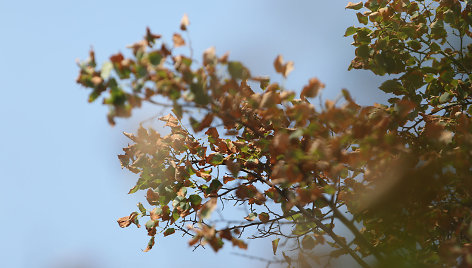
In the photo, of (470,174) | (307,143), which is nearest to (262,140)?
(307,143)

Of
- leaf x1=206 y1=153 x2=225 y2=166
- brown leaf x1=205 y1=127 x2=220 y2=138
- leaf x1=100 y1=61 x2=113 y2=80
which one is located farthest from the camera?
brown leaf x1=205 y1=127 x2=220 y2=138

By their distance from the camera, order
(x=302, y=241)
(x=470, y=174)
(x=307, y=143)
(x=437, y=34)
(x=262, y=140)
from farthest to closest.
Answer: (x=437, y=34) → (x=302, y=241) → (x=307, y=143) → (x=262, y=140) → (x=470, y=174)

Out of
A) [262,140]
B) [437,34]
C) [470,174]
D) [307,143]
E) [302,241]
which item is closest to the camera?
[470,174]

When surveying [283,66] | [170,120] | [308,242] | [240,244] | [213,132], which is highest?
[170,120]

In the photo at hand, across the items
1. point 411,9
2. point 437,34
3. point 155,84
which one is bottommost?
point 155,84

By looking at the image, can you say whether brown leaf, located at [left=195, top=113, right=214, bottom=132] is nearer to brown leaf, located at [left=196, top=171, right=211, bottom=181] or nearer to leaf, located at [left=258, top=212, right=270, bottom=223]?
brown leaf, located at [left=196, top=171, right=211, bottom=181]

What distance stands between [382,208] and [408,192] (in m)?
0.15

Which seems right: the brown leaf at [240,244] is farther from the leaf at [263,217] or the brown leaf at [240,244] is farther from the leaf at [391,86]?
the leaf at [391,86]

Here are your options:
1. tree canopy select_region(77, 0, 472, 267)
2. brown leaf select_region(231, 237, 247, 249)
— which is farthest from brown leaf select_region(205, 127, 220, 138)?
brown leaf select_region(231, 237, 247, 249)

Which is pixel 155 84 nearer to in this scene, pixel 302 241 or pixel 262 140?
pixel 262 140

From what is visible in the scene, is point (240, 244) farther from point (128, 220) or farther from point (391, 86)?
point (391, 86)

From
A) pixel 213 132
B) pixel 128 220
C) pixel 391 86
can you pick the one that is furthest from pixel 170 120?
pixel 391 86

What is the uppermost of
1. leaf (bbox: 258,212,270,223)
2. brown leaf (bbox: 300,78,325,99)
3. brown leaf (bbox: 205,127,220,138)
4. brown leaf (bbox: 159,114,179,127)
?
brown leaf (bbox: 159,114,179,127)

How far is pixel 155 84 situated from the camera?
158 centimetres
